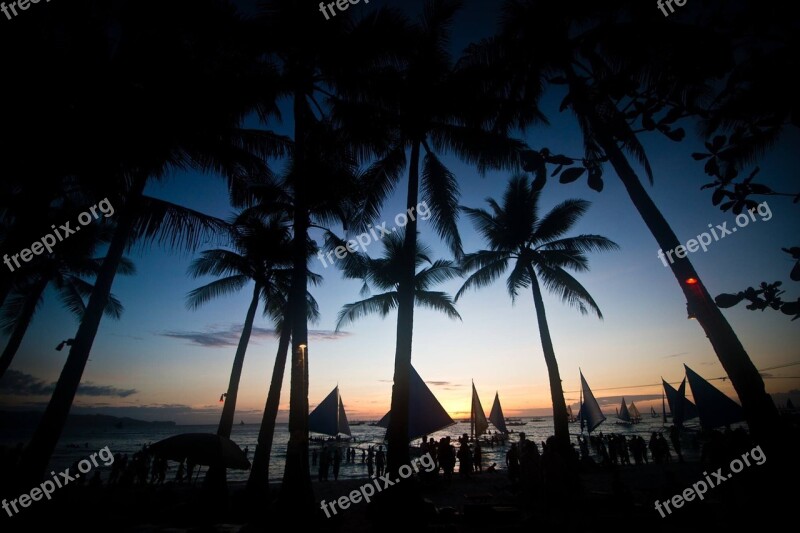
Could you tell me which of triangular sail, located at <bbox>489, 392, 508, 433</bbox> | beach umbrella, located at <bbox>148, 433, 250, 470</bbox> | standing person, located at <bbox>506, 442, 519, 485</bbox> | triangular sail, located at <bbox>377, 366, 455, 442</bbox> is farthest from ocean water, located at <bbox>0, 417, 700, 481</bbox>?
beach umbrella, located at <bbox>148, 433, 250, 470</bbox>

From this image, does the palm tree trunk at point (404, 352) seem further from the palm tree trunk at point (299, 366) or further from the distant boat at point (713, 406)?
the distant boat at point (713, 406)

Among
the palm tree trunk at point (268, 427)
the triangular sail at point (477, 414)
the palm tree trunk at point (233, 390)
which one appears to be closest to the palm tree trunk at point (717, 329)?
the palm tree trunk at point (268, 427)

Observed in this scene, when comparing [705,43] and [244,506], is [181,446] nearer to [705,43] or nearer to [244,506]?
[244,506]

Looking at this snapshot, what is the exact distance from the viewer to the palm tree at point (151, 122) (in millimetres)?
7730

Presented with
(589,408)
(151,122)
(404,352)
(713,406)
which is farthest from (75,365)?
(589,408)

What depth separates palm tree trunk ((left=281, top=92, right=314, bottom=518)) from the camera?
862cm

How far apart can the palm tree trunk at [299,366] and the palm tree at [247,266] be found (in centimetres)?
410

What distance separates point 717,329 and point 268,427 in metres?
13.9

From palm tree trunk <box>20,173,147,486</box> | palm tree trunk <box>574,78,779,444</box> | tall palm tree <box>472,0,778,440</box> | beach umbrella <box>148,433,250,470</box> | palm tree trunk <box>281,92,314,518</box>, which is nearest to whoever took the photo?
tall palm tree <box>472,0,778,440</box>

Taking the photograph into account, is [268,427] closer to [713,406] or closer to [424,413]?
[424,413]

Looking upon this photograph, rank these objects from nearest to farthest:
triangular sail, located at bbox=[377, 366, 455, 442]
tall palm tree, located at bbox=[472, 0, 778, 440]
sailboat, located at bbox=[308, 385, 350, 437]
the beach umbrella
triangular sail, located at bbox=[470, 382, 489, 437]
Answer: tall palm tree, located at bbox=[472, 0, 778, 440], the beach umbrella, triangular sail, located at bbox=[377, 366, 455, 442], sailboat, located at bbox=[308, 385, 350, 437], triangular sail, located at bbox=[470, 382, 489, 437]

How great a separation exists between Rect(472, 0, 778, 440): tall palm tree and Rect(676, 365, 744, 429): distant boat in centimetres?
1744

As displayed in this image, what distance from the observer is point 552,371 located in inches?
661

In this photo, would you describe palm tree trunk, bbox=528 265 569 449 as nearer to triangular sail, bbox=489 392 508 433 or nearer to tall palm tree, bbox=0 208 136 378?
tall palm tree, bbox=0 208 136 378
